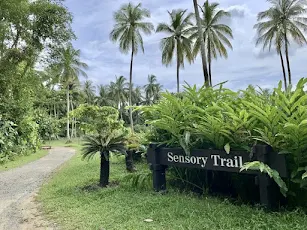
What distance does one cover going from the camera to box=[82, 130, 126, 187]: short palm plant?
583 cm

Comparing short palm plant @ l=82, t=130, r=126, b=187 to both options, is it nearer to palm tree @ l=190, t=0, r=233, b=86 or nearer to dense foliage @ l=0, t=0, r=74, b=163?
dense foliage @ l=0, t=0, r=74, b=163

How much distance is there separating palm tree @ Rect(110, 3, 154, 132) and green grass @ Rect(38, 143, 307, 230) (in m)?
21.8

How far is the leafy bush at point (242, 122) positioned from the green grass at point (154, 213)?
0.41 metres

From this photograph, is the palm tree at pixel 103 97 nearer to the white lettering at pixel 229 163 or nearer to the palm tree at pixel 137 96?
the palm tree at pixel 137 96

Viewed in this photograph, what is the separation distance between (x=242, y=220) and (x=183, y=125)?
148 cm

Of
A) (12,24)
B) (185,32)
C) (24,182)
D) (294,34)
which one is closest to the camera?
(24,182)

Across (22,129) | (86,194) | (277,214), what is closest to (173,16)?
(22,129)

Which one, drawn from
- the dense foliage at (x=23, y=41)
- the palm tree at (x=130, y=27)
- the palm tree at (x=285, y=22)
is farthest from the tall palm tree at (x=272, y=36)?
the dense foliage at (x=23, y=41)

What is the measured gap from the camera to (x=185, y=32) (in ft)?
86.3

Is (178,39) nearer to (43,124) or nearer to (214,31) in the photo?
(214,31)

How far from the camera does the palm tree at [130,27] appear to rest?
26.7m

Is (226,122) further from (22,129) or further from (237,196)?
(22,129)

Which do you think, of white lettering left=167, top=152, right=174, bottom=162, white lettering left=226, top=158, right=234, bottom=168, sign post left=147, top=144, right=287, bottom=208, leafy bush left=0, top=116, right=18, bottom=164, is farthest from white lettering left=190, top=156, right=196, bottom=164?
leafy bush left=0, top=116, right=18, bottom=164

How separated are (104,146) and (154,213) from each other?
2397 millimetres
